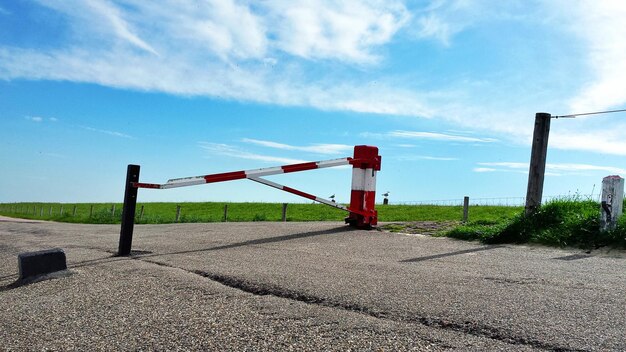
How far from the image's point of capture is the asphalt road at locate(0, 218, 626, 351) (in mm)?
3268

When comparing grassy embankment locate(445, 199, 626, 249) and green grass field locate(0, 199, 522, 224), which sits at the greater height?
grassy embankment locate(445, 199, 626, 249)

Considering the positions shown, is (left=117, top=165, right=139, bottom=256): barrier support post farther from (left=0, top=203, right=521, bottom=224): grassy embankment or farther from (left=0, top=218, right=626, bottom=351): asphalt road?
(left=0, top=203, right=521, bottom=224): grassy embankment

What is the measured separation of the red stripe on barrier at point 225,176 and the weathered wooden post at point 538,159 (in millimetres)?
5541

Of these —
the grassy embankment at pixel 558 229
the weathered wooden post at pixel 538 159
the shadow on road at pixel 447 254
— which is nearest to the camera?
the shadow on road at pixel 447 254

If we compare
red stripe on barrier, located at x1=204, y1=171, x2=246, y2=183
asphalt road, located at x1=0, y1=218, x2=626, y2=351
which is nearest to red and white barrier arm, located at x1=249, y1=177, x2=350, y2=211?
red stripe on barrier, located at x1=204, y1=171, x2=246, y2=183

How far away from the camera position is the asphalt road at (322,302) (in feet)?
10.7

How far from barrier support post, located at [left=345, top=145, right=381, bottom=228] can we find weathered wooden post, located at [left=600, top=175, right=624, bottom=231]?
4181mm

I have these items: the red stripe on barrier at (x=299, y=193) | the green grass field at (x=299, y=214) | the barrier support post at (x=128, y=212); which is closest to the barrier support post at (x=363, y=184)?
the red stripe on barrier at (x=299, y=193)

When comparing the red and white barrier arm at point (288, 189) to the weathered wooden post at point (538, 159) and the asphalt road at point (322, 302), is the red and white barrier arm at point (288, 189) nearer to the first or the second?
the asphalt road at point (322, 302)

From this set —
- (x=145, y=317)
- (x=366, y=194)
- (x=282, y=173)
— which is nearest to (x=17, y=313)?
(x=145, y=317)

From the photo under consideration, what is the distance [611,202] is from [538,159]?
1972 millimetres

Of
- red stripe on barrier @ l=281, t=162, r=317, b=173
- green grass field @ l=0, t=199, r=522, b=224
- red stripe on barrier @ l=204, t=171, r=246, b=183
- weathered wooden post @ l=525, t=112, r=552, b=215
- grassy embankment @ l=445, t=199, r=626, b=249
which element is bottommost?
green grass field @ l=0, t=199, r=522, b=224

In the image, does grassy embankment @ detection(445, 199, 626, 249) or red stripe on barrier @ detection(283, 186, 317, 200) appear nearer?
grassy embankment @ detection(445, 199, 626, 249)

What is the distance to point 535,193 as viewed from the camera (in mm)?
9930
